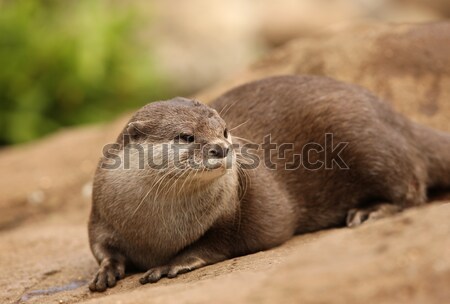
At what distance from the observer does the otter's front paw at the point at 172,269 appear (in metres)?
3.80

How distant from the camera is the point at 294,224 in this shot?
4.57 m

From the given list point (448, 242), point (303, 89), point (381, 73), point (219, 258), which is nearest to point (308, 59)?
point (381, 73)

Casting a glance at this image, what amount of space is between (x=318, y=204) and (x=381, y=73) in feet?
5.81

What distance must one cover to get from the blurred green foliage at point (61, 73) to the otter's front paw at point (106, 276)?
5890 mm

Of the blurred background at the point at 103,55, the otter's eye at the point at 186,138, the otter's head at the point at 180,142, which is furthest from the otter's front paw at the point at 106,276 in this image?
the blurred background at the point at 103,55

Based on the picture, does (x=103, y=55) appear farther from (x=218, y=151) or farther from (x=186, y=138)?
(x=218, y=151)

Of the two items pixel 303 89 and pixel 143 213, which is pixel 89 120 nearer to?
pixel 303 89

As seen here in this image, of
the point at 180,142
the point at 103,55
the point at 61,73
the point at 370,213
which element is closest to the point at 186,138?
the point at 180,142

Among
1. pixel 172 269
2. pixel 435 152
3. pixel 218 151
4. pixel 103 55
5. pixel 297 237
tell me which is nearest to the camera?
pixel 218 151

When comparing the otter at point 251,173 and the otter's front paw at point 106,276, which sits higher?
the otter at point 251,173

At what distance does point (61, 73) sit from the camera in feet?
31.8

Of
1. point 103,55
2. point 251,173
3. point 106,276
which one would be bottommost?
point 106,276

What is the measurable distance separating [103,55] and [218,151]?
6.76 m

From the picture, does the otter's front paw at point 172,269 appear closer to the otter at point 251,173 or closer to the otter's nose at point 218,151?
the otter at point 251,173
